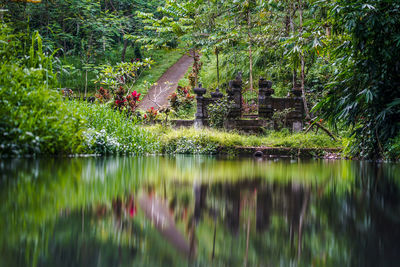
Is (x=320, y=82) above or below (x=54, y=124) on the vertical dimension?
above

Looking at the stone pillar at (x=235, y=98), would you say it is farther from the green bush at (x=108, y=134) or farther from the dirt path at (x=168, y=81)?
the dirt path at (x=168, y=81)

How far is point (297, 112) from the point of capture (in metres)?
11.6

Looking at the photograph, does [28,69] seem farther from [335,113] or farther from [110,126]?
[335,113]

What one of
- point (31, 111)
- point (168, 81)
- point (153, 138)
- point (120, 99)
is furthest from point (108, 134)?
point (168, 81)

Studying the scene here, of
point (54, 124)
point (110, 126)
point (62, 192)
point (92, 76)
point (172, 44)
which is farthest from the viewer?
point (92, 76)

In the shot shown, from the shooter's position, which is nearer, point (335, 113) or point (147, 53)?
point (335, 113)

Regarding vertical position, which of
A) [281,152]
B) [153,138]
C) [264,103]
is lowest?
[281,152]

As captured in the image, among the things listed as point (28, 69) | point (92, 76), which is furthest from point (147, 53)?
point (28, 69)

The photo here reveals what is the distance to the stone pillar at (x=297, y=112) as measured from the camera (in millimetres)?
11546

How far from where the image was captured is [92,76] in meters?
23.0

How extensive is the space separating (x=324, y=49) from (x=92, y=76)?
757 inches

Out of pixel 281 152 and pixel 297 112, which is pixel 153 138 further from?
pixel 297 112

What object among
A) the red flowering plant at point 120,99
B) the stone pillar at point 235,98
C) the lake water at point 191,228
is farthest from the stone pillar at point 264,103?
the lake water at point 191,228

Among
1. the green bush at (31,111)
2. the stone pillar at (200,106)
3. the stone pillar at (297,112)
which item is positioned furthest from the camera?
the stone pillar at (200,106)
